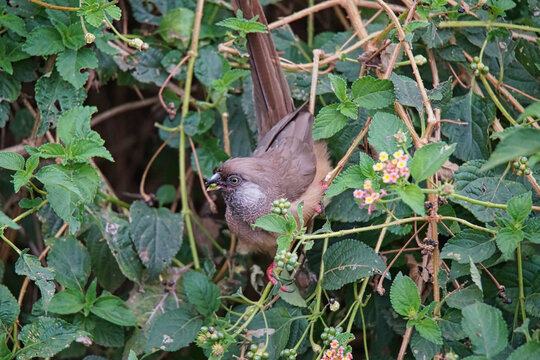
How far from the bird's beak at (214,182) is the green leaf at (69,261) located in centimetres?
88

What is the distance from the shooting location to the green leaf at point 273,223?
2.91 meters

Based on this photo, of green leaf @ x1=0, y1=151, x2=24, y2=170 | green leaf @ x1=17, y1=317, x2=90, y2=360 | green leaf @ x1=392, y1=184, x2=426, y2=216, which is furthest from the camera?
green leaf @ x1=17, y1=317, x2=90, y2=360

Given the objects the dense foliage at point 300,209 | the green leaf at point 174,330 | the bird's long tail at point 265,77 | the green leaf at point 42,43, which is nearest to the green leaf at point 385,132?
the dense foliage at point 300,209

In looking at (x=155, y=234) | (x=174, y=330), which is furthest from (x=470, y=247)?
(x=155, y=234)

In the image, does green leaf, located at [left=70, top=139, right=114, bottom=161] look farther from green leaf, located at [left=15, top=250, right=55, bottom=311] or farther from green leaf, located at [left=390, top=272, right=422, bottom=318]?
green leaf, located at [left=390, top=272, right=422, bottom=318]

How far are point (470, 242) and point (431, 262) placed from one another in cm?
31

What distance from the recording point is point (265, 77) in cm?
420

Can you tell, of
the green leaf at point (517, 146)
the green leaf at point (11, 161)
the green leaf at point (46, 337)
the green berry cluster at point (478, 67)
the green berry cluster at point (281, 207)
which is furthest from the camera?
the green berry cluster at point (478, 67)

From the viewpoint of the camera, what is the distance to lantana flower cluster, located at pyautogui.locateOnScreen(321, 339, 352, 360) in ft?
9.29

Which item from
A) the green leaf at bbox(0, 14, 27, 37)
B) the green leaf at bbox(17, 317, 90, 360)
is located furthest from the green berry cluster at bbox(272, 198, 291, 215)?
the green leaf at bbox(0, 14, 27, 37)

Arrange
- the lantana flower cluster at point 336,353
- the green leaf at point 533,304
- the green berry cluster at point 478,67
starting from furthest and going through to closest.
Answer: the green berry cluster at point 478,67 < the green leaf at point 533,304 < the lantana flower cluster at point 336,353

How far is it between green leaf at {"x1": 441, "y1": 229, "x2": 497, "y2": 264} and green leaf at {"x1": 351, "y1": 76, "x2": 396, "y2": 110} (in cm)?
80

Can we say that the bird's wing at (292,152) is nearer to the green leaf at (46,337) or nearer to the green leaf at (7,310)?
the green leaf at (46,337)

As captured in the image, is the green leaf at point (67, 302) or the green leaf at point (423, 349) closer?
the green leaf at point (423, 349)
